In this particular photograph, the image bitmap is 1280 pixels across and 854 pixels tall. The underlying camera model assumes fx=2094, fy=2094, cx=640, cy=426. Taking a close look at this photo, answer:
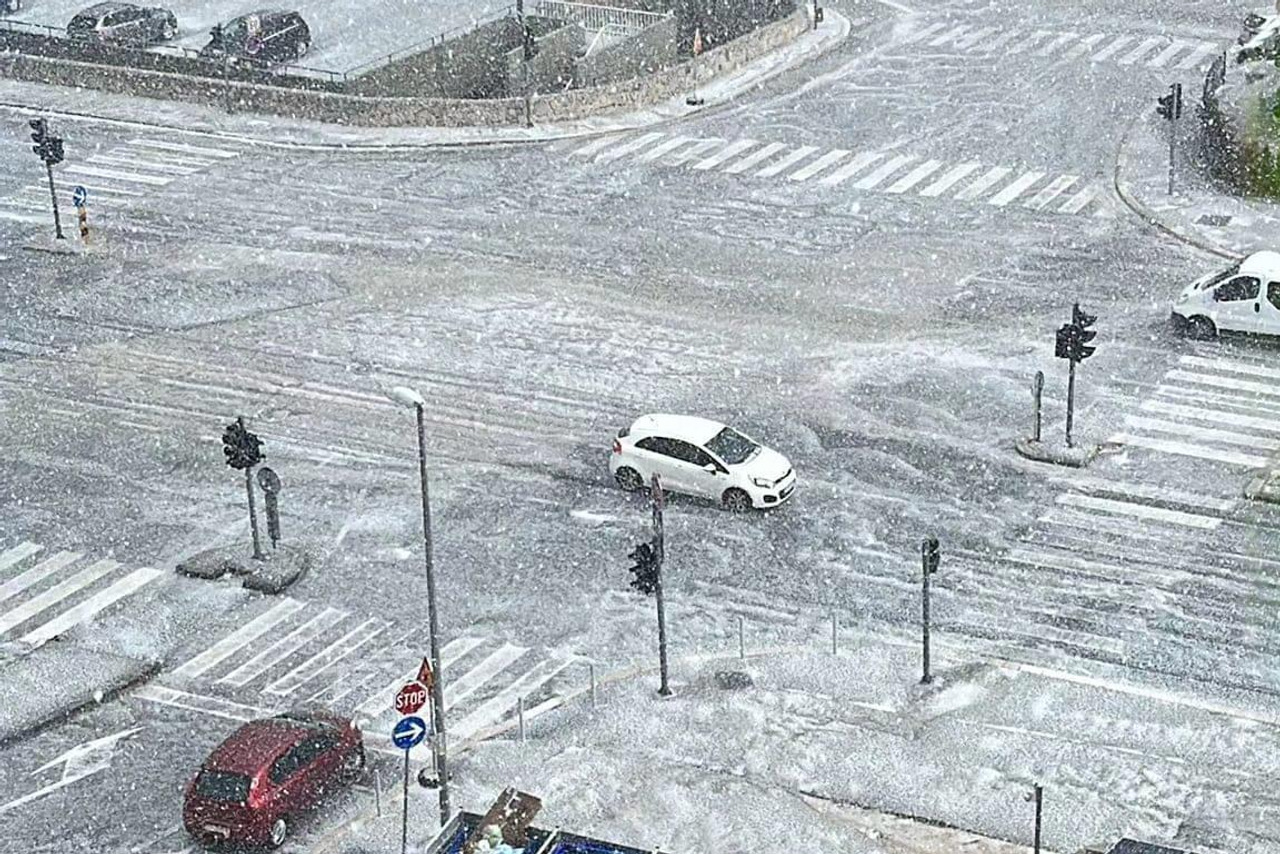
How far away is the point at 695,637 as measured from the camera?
32000 mm

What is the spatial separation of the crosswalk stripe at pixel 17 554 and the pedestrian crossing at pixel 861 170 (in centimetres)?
2258

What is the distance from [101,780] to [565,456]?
12090 millimetres

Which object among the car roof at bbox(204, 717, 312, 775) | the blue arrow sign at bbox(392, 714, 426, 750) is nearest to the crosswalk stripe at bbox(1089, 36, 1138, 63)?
the car roof at bbox(204, 717, 312, 775)

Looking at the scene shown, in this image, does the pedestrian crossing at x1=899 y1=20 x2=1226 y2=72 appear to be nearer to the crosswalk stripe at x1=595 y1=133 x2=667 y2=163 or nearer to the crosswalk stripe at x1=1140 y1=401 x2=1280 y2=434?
the crosswalk stripe at x1=595 y1=133 x2=667 y2=163

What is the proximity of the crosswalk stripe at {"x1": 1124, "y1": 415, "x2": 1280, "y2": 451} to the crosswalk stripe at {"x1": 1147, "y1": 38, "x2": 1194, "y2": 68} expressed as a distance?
83.4 feet

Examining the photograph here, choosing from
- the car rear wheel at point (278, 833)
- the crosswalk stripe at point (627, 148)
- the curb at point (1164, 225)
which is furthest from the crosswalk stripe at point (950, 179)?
the car rear wheel at point (278, 833)

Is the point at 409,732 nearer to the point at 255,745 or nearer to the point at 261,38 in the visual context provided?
the point at 255,745

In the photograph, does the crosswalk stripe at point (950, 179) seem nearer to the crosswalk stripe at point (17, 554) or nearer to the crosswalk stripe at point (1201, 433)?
the crosswalk stripe at point (1201, 433)

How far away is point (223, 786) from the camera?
27.1 metres

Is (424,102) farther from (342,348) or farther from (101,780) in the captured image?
(101,780)

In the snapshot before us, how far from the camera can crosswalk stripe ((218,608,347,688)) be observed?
103 ft

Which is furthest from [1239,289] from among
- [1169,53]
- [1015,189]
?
[1169,53]

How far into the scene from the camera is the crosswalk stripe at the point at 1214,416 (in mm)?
38375

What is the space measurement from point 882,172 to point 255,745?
2973 centimetres
